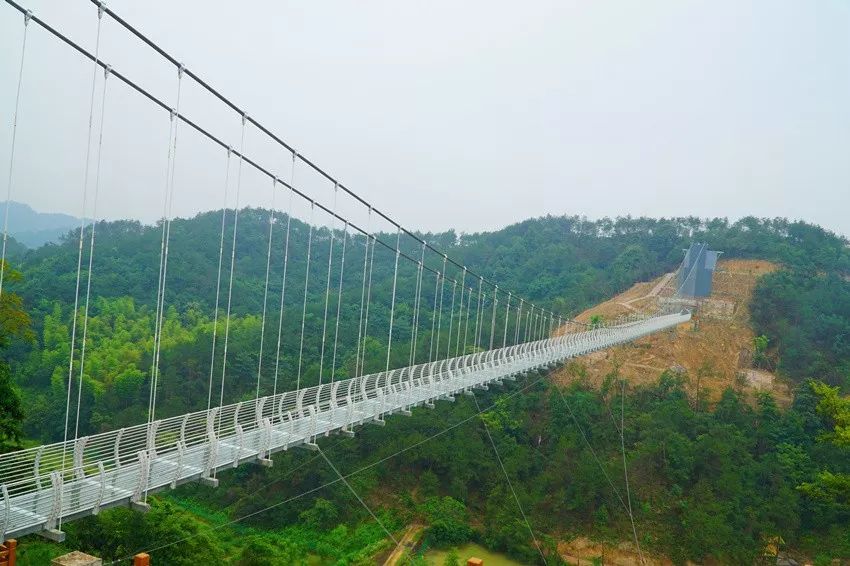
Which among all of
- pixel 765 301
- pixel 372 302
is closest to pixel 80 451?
pixel 372 302

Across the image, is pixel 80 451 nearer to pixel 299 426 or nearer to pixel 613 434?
pixel 299 426

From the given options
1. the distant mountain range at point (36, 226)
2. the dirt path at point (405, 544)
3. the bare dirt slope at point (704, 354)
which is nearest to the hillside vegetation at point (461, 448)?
the dirt path at point (405, 544)

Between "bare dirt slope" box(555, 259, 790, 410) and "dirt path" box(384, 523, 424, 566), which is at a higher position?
"bare dirt slope" box(555, 259, 790, 410)

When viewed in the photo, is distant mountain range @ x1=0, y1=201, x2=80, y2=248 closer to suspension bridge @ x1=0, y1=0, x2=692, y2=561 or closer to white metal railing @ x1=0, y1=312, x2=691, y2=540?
suspension bridge @ x1=0, y1=0, x2=692, y2=561

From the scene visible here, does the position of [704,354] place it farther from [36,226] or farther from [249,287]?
[36,226]

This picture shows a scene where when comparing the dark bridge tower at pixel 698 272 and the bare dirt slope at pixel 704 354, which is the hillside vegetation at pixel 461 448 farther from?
the dark bridge tower at pixel 698 272

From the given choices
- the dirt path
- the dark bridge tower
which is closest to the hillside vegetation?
the dirt path

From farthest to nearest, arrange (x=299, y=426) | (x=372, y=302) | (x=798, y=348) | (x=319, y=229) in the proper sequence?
(x=319, y=229), (x=372, y=302), (x=798, y=348), (x=299, y=426)
